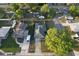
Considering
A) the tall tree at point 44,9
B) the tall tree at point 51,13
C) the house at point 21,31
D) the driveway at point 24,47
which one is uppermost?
the tall tree at point 44,9

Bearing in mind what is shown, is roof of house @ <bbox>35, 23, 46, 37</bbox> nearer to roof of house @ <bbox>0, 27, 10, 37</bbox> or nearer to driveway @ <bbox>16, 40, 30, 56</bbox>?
driveway @ <bbox>16, 40, 30, 56</bbox>

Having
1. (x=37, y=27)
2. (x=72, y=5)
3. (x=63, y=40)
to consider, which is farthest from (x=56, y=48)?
(x=72, y=5)

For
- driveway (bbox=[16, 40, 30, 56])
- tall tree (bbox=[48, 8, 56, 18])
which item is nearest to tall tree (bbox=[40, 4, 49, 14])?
tall tree (bbox=[48, 8, 56, 18])

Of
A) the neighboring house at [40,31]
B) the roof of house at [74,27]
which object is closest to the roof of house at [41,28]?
the neighboring house at [40,31]

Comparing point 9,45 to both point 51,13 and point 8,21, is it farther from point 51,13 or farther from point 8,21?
point 51,13

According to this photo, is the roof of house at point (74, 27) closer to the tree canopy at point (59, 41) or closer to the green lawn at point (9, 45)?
the tree canopy at point (59, 41)

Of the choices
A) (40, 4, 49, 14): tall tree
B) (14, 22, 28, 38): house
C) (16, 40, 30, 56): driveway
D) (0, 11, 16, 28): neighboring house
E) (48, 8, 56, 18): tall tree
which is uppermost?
(40, 4, 49, 14): tall tree
